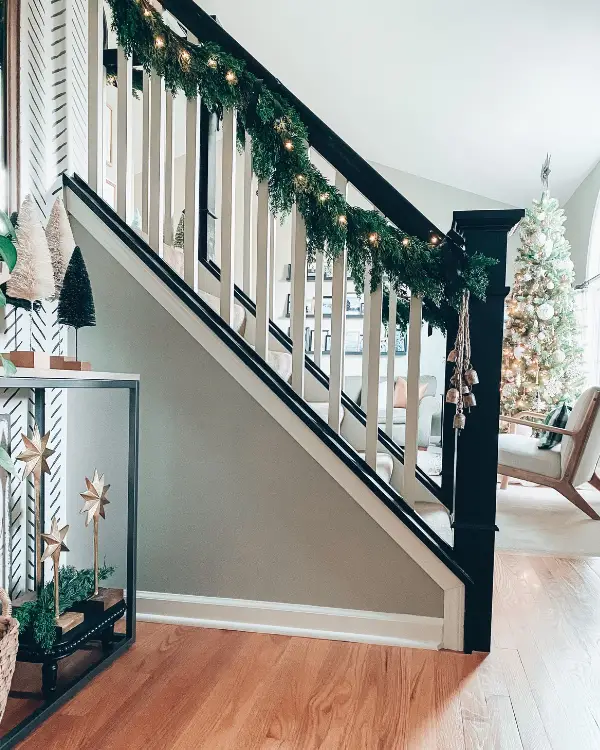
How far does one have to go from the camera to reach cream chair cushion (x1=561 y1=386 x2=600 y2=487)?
392 cm

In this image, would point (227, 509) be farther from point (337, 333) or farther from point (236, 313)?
point (236, 313)

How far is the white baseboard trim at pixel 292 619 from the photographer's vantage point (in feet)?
6.26

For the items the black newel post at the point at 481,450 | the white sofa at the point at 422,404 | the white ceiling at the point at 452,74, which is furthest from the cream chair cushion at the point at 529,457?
the white ceiling at the point at 452,74

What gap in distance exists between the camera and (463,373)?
73.4 inches

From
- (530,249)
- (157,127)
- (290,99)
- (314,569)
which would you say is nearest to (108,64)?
(157,127)

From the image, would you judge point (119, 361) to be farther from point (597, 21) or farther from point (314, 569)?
point (597, 21)

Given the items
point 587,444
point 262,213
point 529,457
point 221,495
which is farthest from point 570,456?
point 262,213

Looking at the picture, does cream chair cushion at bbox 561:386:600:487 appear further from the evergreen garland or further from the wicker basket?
the wicker basket

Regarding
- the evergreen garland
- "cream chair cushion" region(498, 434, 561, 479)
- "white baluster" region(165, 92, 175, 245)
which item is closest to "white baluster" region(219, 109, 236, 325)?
"white baluster" region(165, 92, 175, 245)

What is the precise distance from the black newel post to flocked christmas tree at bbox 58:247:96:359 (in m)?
1.10

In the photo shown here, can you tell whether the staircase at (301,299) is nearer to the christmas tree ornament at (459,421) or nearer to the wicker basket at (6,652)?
the christmas tree ornament at (459,421)

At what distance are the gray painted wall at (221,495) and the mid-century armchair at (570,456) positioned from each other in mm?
2437

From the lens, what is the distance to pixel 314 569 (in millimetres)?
1979

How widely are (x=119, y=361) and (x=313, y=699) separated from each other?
46.9 inches
